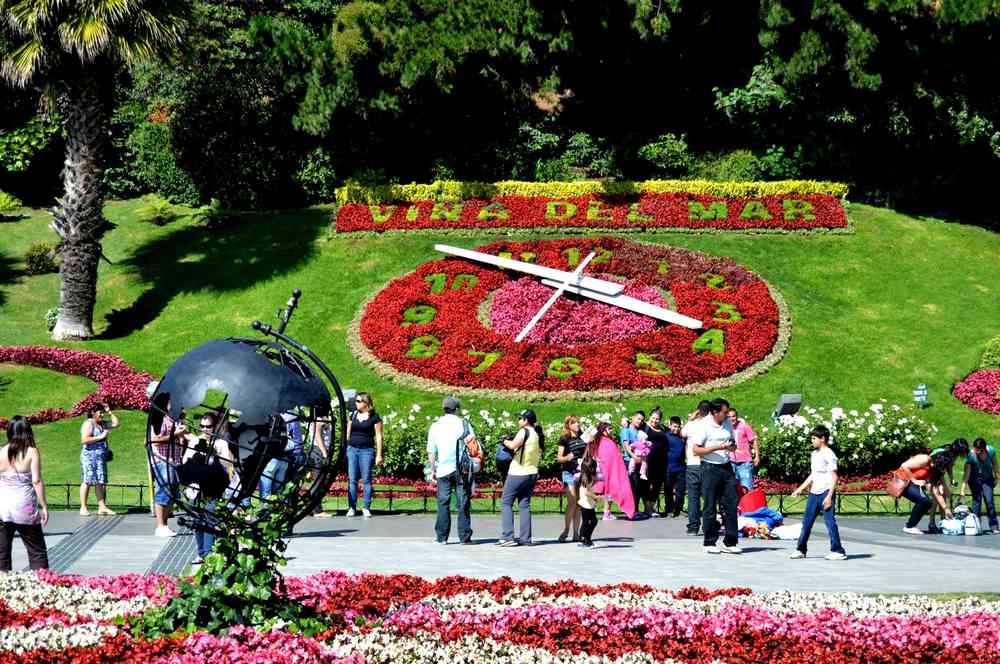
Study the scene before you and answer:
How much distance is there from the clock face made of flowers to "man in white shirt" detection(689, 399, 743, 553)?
1083 cm

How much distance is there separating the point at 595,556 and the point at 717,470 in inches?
68.1

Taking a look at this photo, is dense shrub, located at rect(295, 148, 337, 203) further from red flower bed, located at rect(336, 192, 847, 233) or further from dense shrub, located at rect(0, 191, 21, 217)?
dense shrub, located at rect(0, 191, 21, 217)

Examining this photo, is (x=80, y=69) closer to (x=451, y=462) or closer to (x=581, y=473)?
(x=451, y=462)

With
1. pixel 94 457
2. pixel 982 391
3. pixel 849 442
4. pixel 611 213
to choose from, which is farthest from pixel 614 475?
pixel 611 213

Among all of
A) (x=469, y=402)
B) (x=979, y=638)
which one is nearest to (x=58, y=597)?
(x=979, y=638)

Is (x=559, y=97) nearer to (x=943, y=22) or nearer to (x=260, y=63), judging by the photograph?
(x=260, y=63)

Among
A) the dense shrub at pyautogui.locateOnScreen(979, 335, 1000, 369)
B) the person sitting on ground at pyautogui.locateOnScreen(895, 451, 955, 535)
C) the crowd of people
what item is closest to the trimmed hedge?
the dense shrub at pyautogui.locateOnScreen(979, 335, 1000, 369)

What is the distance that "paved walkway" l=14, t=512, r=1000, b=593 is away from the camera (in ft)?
45.0

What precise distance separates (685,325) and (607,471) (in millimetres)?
10610

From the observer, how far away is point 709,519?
1570cm

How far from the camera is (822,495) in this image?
15250 millimetres

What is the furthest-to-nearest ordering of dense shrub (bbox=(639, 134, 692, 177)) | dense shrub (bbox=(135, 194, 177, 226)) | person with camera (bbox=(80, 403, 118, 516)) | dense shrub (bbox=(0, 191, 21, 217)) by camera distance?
dense shrub (bbox=(639, 134, 692, 177)) < dense shrub (bbox=(0, 191, 21, 217)) < dense shrub (bbox=(135, 194, 177, 226)) < person with camera (bbox=(80, 403, 118, 516))

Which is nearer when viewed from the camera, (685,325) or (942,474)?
(942,474)

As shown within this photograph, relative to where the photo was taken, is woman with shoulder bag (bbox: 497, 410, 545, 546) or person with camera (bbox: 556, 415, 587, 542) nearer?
woman with shoulder bag (bbox: 497, 410, 545, 546)
